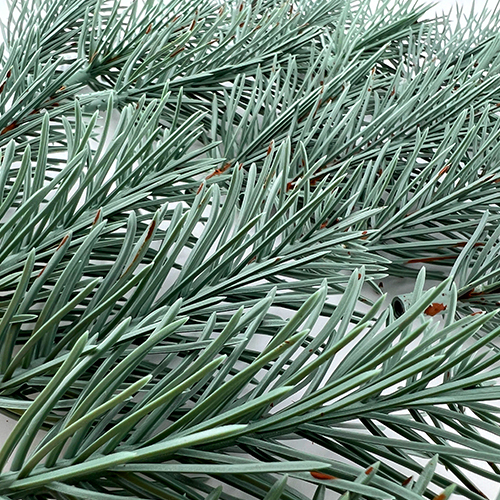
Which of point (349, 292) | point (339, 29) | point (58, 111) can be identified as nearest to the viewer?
point (349, 292)

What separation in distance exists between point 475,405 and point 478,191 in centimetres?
17

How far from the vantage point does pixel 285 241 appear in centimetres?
23

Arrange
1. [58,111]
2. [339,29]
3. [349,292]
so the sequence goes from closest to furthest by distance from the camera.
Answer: [349,292]
[58,111]
[339,29]

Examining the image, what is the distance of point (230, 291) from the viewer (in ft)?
0.71

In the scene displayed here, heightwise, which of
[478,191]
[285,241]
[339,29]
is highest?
[339,29]

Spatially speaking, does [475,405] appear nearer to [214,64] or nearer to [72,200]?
[72,200]

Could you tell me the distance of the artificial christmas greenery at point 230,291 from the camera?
0.15 m

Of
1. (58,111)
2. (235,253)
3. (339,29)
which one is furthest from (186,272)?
(339,29)

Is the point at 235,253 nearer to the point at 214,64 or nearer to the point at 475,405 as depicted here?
the point at 475,405

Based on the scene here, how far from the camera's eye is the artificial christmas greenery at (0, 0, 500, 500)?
15cm

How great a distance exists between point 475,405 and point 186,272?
4.5 inches

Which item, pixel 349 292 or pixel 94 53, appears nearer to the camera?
pixel 349 292

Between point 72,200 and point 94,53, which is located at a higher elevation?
point 94,53

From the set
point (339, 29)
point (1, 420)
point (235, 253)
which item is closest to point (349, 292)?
point (235, 253)
